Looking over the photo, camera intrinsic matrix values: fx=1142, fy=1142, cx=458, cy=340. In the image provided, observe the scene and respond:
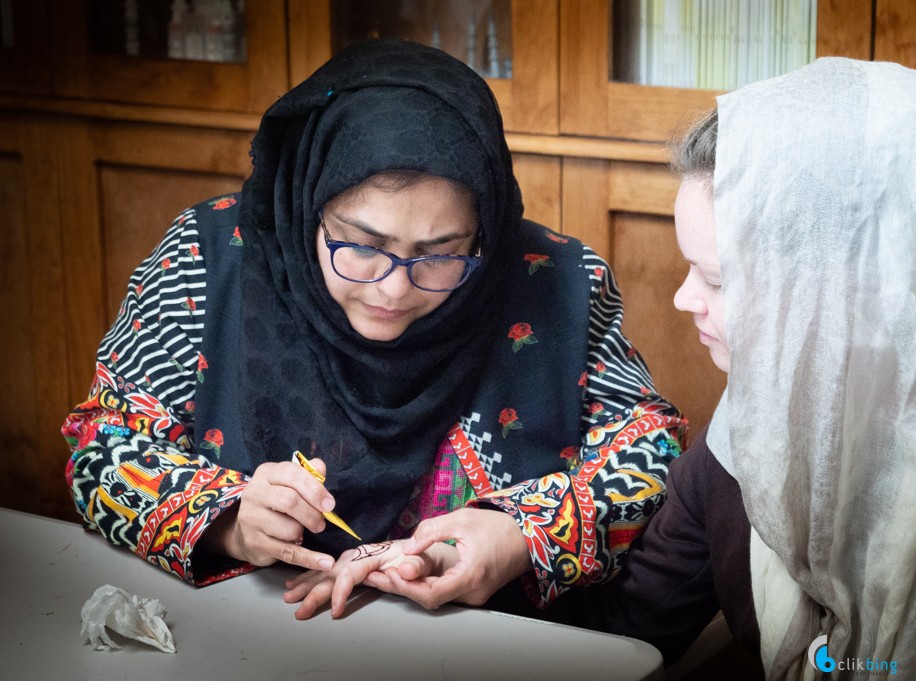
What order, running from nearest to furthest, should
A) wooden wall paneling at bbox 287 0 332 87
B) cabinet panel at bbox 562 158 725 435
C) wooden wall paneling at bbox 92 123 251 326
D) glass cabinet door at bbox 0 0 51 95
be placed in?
cabinet panel at bbox 562 158 725 435, wooden wall paneling at bbox 287 0 332 87, wooden wall paneling at bbox 92 123 251 326, glass cabinet door at bbox 0 0 51 95

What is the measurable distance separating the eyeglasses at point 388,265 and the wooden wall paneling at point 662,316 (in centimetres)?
87

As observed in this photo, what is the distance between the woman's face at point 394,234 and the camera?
4.72ft

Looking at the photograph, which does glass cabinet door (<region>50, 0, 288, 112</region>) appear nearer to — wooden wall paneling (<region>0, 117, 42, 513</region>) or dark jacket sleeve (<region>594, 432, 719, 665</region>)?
wooden wall paneling (<region>0, 117, 42, 513</region>)

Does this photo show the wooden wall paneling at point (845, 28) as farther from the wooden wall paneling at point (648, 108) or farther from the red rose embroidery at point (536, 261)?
the red rose embroidery at point (536, 261)

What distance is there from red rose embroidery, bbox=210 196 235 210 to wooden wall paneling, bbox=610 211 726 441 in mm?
880

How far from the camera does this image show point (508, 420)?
162cm

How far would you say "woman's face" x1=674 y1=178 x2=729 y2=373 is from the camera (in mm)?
1275

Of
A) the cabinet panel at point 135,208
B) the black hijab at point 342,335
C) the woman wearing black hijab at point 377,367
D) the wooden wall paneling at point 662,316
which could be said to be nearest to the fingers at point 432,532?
the woman wearing black hijab at point 377,367

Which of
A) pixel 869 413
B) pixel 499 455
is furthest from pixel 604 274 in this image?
pixel 869 413

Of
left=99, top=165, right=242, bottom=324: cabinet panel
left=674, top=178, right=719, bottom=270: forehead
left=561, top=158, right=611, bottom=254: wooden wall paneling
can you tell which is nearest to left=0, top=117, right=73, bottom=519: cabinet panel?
left=99, top=165, right=242, bottom=324: cabinet panel

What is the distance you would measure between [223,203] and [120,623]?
0.76 meters

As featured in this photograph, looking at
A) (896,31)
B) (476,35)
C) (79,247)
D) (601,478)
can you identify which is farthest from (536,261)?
(79,247)

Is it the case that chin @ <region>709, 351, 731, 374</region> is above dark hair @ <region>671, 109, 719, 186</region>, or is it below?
below

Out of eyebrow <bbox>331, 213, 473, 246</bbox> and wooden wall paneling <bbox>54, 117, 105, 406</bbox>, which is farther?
wooden wall paneling <bbox>54, 117, 105, 406</bbox>
